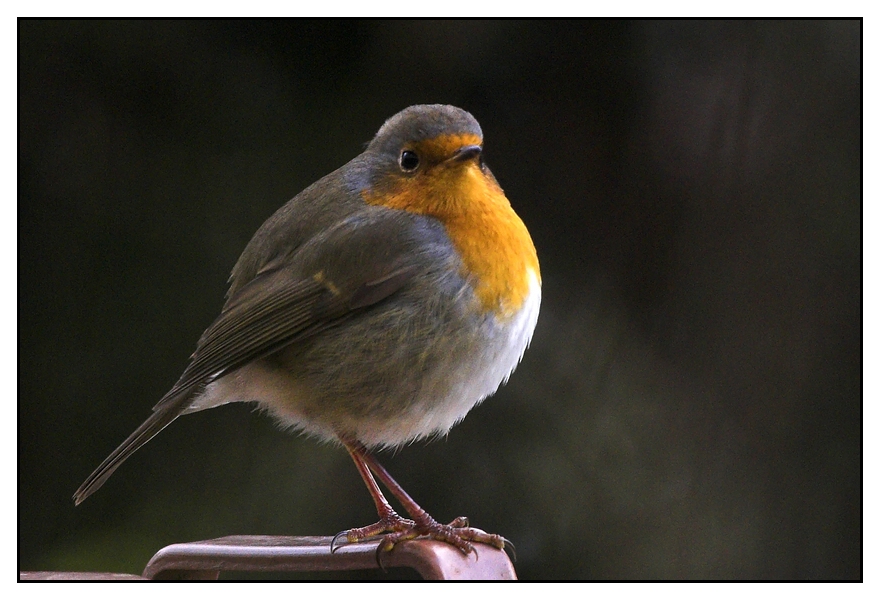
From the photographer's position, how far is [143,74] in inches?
139

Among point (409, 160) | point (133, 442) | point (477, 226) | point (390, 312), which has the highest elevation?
point (409, 160)

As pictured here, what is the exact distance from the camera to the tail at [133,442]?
235 cm

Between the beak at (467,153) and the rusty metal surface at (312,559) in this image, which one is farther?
the beak at (467,153)

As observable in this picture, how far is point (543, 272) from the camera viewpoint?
144 inches

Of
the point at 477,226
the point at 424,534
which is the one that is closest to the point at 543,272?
the point at 477,226

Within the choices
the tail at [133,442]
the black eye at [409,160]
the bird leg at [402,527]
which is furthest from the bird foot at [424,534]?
the black eye at [409,160]

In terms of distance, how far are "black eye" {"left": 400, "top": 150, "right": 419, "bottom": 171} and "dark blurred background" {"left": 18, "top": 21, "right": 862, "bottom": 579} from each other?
1.15 m

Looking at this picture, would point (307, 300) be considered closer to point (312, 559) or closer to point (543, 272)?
point (312, 559)

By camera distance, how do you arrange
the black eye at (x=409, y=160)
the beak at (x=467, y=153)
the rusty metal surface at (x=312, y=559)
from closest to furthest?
1. the rusty metal surface at (x=312, y=559)
2. the beak at (x=467, y=153)
3. the black eye at (x=409, y=160)

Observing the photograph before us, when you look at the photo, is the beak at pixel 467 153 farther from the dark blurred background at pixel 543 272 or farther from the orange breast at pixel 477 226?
the dark blurred background at pixel 543 272

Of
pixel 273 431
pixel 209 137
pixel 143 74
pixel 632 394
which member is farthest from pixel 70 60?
pixel 632 394

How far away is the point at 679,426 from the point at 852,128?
105cm

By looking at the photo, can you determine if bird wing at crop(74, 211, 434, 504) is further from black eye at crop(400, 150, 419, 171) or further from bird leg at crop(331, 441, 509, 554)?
bird leg at crop(331, 441, 509, 554)

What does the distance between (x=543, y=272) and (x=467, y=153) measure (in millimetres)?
1473
